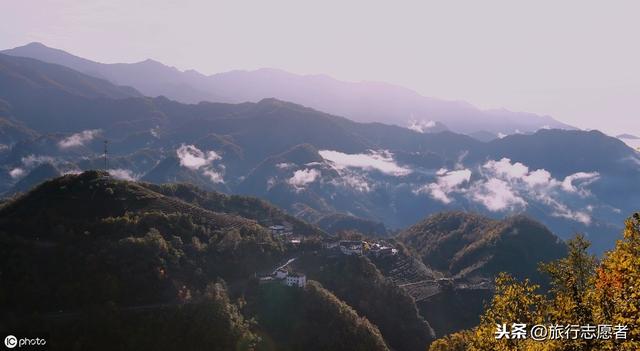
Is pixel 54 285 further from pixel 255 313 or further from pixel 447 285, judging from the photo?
pixel 447 285

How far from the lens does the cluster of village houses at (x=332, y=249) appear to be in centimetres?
9625

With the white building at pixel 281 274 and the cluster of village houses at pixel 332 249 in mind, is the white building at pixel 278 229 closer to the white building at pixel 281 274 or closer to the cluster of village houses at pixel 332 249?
the cluster of village houses at pixel 332 249

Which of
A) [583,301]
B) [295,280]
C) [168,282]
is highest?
[583,301]

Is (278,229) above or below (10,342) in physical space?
below

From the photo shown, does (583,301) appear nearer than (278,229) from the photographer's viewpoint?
Yes

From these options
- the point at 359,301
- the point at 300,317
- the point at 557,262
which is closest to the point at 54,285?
the point at 300,317

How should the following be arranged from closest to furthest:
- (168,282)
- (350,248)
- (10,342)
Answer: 1. (10,342)
2. (168,282)
3. (350,248)

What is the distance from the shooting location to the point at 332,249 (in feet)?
413

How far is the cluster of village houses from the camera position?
96250 mm

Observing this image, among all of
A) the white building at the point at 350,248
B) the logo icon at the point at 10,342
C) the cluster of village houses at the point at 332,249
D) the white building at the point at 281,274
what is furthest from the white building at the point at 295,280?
the logo icon at the point at 10,342

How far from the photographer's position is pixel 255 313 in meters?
86.1

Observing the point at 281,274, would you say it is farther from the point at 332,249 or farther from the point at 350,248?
the point at 350,248

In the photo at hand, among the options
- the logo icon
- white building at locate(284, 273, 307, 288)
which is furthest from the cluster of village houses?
the logo icon

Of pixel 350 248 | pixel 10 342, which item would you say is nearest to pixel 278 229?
pixel 350 248
